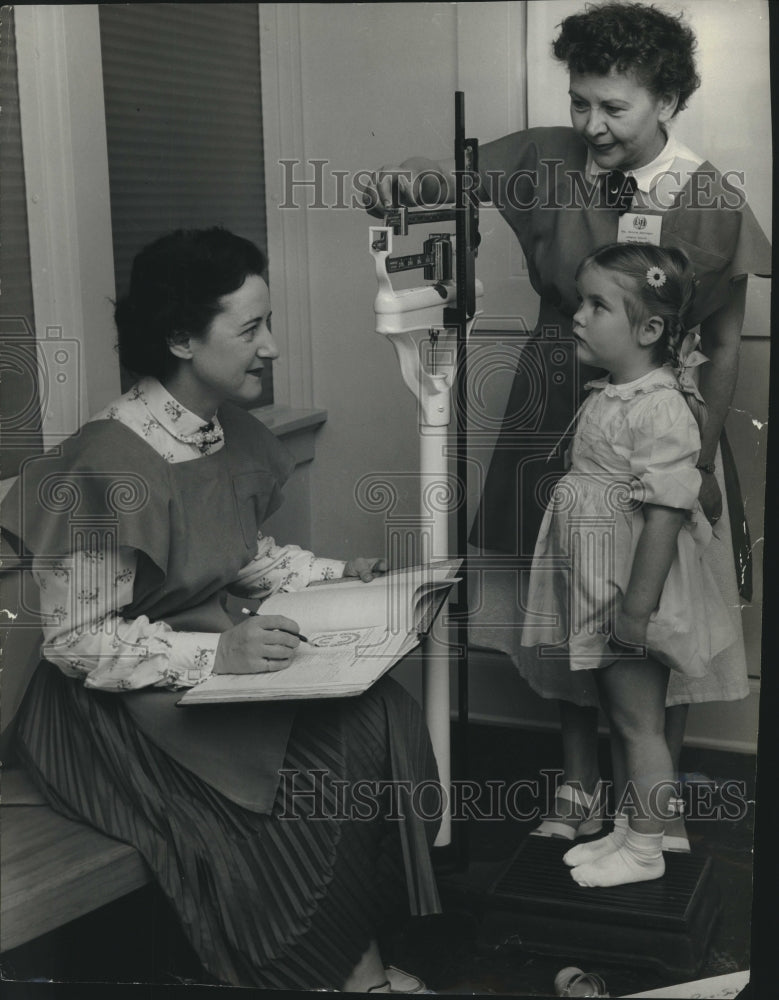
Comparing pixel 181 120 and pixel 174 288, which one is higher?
pixel 181 120

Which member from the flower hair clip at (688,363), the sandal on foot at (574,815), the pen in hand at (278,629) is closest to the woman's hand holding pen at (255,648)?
the pen in hand at (278,629)

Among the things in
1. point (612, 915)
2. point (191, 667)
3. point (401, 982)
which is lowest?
point (401, 982)

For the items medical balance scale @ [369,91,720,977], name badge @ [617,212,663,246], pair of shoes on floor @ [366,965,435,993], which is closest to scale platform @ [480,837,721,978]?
medical balance scale @ [369,91,720,977]

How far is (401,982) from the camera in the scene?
2166mm

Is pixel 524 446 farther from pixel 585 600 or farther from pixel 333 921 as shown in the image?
pixel 333 921

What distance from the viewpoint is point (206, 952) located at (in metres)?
2.05

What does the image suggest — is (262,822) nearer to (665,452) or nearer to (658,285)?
(665,452)

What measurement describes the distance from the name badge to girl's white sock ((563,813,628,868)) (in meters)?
0.91

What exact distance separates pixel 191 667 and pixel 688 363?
2.88 ft

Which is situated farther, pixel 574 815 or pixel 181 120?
pixel 574 815

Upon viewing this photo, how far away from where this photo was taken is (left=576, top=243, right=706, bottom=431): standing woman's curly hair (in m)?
2.01

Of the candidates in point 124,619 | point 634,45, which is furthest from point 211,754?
point 634,45

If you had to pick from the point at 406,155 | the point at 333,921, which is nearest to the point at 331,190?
the point at 406,155

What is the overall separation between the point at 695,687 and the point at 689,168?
81 centimetres
